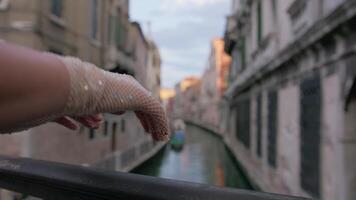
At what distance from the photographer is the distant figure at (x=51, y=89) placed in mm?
582

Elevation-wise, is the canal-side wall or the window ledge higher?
the window ledge

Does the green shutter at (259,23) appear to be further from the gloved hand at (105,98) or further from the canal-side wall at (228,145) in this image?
the gloved hand at (105,98)

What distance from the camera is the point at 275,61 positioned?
10883 millimetres

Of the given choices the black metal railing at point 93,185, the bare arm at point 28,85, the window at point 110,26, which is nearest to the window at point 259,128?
the window at point 110,26

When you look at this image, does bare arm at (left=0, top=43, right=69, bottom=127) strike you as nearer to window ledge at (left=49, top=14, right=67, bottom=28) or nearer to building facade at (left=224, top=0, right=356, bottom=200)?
building facade at (left=224, top=0, right=356, bottom=200)

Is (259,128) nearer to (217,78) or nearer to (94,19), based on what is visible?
(94,19)

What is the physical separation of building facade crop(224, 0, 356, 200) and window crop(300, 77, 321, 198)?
0.06 feet

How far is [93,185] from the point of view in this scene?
0.82 metres

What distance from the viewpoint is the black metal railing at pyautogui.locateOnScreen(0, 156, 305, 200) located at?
0.70m

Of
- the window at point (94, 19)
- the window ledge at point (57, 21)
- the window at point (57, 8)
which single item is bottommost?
the window ledge at point (57, 21)

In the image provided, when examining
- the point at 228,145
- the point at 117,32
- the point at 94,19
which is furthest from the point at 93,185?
the point at 228,145

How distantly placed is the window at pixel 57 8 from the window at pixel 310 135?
612 cm

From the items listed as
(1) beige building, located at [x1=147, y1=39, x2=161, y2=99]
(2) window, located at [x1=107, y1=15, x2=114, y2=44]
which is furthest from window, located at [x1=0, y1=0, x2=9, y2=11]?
(1) beige building, located at [x1=147, y1=39, x2=161, y2=99]

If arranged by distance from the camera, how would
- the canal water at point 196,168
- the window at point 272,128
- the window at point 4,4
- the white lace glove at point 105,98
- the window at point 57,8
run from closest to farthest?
the white lace glove at point 105,98 → the window at point 4,4 → the window at point 57,8 → the window at point 272,128 → the canal water at point 196,168
